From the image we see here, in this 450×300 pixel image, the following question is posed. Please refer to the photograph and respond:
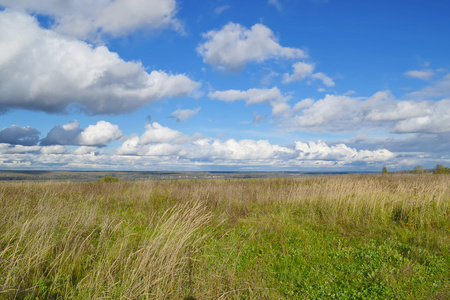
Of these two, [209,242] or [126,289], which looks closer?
[126,289]

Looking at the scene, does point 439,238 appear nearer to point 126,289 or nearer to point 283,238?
point 283,238

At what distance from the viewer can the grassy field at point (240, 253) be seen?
3869 mm

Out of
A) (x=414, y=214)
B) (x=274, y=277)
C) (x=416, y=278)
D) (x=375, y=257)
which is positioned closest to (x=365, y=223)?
(x=414, y=214)

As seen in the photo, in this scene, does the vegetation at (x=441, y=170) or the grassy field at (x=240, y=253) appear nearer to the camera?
the grassy field at (x=240, y=253)

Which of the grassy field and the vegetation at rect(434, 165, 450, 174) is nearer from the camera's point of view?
the grassy field

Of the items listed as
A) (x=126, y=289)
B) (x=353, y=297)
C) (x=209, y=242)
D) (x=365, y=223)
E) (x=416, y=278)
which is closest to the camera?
(x=126, y=289)

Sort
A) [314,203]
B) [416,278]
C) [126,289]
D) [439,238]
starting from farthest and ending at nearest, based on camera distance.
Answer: [314,203] < [439,238] < [416,278] < [126,289]

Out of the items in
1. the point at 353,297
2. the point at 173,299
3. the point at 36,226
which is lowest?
the point at 353,297

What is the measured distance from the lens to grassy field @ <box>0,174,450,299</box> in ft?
12.7

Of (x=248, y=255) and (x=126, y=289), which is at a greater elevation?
(x=126, y=289)

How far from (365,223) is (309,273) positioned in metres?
4.25

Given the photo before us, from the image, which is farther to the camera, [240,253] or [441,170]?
[441,170]

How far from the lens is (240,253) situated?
555 centimetres

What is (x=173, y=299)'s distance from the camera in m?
3.57
